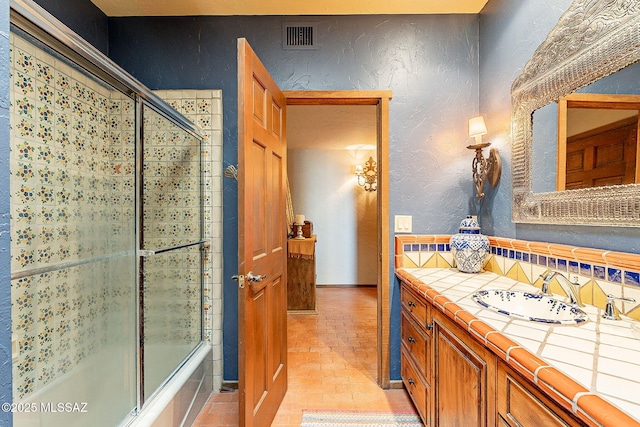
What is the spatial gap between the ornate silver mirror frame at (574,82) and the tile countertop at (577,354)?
39 cm

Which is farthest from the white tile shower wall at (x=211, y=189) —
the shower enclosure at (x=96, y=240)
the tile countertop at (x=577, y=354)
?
the tile countertop at (x=577, y=354)

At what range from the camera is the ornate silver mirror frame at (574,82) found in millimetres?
991

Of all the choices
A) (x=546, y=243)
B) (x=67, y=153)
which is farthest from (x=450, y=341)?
(x=67, y=153)

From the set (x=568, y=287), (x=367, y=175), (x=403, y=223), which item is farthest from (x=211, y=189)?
(x=367, y=175)

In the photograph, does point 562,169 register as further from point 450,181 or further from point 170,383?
point 170,383

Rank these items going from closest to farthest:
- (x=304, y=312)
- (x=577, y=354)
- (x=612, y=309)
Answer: (x=577, y=354), (x=612, y=309), (x=304, y=312)

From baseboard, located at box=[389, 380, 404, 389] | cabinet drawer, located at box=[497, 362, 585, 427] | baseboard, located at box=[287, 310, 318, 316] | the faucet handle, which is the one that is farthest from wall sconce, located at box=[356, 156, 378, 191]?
cabinet drawer, located at box=[497, 362, 585, 427]

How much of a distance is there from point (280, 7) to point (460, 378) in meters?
2.31

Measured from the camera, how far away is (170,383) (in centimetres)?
153

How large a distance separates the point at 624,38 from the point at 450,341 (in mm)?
1278

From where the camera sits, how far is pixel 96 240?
5.76ft

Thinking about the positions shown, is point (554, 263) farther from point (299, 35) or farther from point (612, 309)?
point (299, 35)

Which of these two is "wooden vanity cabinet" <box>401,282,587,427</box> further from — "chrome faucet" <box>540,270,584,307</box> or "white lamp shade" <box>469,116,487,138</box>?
"white lamp shade" <box>469,116,487,138</box>

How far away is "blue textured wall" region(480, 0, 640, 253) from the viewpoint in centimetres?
122
